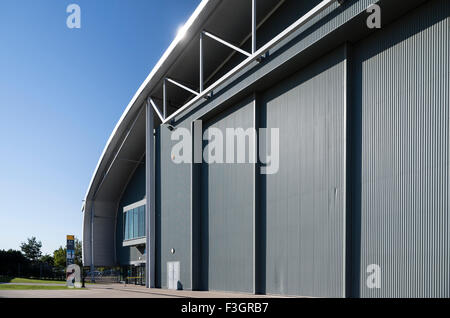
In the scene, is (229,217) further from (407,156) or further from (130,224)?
(130,224)

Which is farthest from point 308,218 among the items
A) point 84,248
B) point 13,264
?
point 13,264

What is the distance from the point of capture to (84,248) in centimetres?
4031

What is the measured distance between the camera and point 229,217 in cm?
1883

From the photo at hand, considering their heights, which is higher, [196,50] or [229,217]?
[196,50]

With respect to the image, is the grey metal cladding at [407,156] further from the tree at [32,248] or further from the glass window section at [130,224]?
the tree at [32,248]

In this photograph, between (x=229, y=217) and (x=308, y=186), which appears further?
(x=229, y=217)

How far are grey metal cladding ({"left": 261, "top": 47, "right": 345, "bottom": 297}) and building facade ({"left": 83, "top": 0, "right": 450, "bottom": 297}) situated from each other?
5cm

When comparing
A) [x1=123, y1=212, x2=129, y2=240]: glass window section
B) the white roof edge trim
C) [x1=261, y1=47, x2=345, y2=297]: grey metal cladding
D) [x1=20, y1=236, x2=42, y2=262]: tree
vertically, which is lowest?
[x1=20, y1=236, x2=42, y2=262]: tree

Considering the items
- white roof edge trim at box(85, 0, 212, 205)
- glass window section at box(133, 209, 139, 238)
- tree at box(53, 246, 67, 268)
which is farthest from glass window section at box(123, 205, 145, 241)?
tree at box(53, 246, 67, 268)

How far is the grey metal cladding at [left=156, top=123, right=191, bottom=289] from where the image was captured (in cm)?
2142

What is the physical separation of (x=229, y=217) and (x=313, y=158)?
5.84m

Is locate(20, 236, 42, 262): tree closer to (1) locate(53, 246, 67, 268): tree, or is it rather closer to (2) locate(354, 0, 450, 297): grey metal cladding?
(1) locate(53, 246, 67, 268): tree

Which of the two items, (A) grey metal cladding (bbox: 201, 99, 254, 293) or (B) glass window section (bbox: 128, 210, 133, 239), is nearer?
(A) grey metal cladding (bbox: 201, 99, 254, 293)

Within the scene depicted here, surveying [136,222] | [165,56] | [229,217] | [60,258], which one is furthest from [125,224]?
[60,258]
